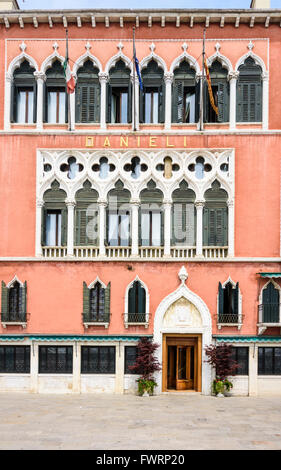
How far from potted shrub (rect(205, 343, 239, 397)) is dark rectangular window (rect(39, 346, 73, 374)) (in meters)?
6.45

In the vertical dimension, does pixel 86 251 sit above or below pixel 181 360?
above

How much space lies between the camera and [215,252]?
979 inches

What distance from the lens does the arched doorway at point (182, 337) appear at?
24.6 meters

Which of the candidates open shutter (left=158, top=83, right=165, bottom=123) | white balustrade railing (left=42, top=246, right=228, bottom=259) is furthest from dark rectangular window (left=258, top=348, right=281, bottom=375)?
open shutter (left=158, top=83, right=165, bottom=123)

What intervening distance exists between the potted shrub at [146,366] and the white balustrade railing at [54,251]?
5560 mm

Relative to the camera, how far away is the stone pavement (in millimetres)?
15945

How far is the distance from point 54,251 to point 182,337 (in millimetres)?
7285

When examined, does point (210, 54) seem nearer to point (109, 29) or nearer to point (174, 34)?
point (174, 34)

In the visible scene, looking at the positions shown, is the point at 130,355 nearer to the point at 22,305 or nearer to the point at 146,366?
the point at 146,366

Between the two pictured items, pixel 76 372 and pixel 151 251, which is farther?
pixel 151 251

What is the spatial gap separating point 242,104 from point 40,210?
35.7 ft

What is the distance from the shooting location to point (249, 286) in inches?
975

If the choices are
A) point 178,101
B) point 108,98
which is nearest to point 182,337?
point 178,101

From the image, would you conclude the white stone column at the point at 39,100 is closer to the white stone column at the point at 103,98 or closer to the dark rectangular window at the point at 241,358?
the white stone column at the point at 103,98
